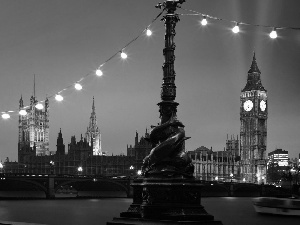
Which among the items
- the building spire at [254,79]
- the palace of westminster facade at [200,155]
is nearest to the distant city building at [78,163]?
the palace of westminster facade at [200,155]

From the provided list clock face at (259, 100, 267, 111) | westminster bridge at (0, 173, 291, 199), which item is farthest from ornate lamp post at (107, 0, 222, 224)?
clock face at (259, 100, 267, 111)

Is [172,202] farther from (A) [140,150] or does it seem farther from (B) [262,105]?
(B) [262,105]

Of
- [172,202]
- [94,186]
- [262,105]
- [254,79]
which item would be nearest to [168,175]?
[172,202]

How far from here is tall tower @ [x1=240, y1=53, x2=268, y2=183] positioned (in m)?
126

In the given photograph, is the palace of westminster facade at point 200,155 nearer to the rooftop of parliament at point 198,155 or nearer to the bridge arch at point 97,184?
the rooftop of parliament at point 198,155

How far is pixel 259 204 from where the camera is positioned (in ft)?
128

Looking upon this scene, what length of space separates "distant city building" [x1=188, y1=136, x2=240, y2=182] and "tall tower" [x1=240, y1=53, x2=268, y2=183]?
2240 millimetres

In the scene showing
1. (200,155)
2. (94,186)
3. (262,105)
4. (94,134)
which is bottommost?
(94,186)

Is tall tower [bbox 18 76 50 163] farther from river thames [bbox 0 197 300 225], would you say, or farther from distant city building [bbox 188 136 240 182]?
river thames [bbox 0 197 300 225]

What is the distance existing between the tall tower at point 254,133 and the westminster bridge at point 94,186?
28522 mm

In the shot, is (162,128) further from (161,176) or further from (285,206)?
Answer: (285,206)

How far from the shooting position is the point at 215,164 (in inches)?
4840

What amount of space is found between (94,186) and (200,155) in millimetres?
41961

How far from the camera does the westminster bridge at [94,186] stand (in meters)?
63.3
